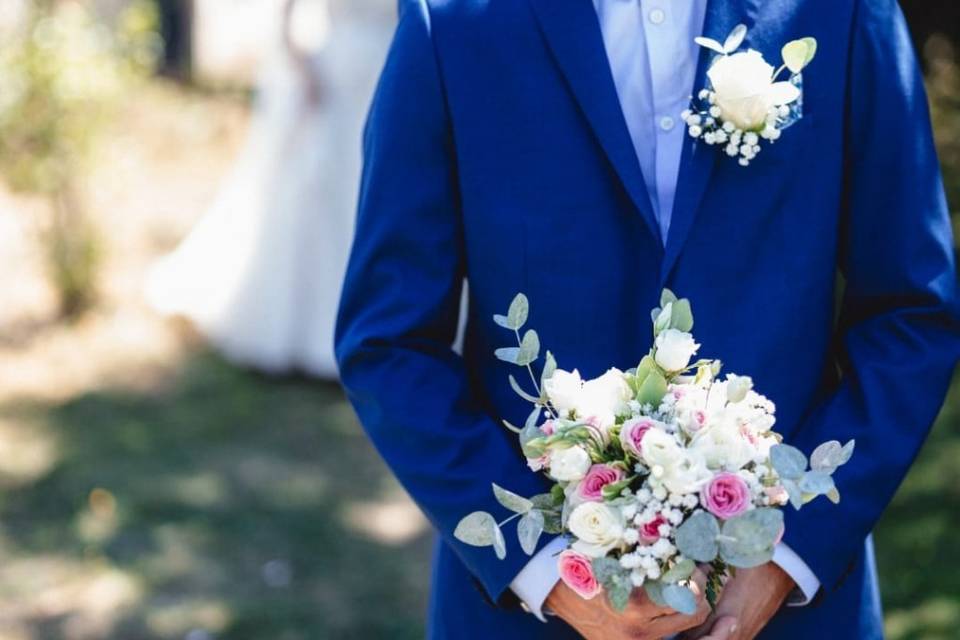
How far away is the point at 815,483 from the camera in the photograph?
1.78 meters

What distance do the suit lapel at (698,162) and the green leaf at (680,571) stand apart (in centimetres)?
48

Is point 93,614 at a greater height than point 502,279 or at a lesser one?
lesser

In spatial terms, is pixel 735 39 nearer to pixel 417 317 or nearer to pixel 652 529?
pixel 417 317

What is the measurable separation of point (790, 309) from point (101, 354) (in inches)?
181

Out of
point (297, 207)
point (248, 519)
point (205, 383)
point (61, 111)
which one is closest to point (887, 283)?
point (248, 519)

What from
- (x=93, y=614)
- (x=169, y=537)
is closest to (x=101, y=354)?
(x=169, y=537)

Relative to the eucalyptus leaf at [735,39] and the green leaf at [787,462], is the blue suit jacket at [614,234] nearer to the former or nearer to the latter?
the eucalyptus leaf at [735,39]

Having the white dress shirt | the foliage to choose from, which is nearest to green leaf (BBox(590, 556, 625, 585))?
the white dress shirt

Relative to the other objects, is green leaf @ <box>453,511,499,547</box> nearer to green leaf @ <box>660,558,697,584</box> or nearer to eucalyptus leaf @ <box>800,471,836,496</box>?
green leaf @ <box>660,558,697,584</box>

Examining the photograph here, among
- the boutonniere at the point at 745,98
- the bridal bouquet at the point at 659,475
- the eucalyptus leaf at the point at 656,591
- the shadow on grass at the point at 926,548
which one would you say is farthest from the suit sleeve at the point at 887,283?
the shadow on grass at the point at 926,548

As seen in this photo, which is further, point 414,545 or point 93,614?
point 414,545

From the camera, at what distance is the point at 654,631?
1966mm

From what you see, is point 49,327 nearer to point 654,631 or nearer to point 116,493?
point 116,493

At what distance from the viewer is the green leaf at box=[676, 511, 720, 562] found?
175cm
